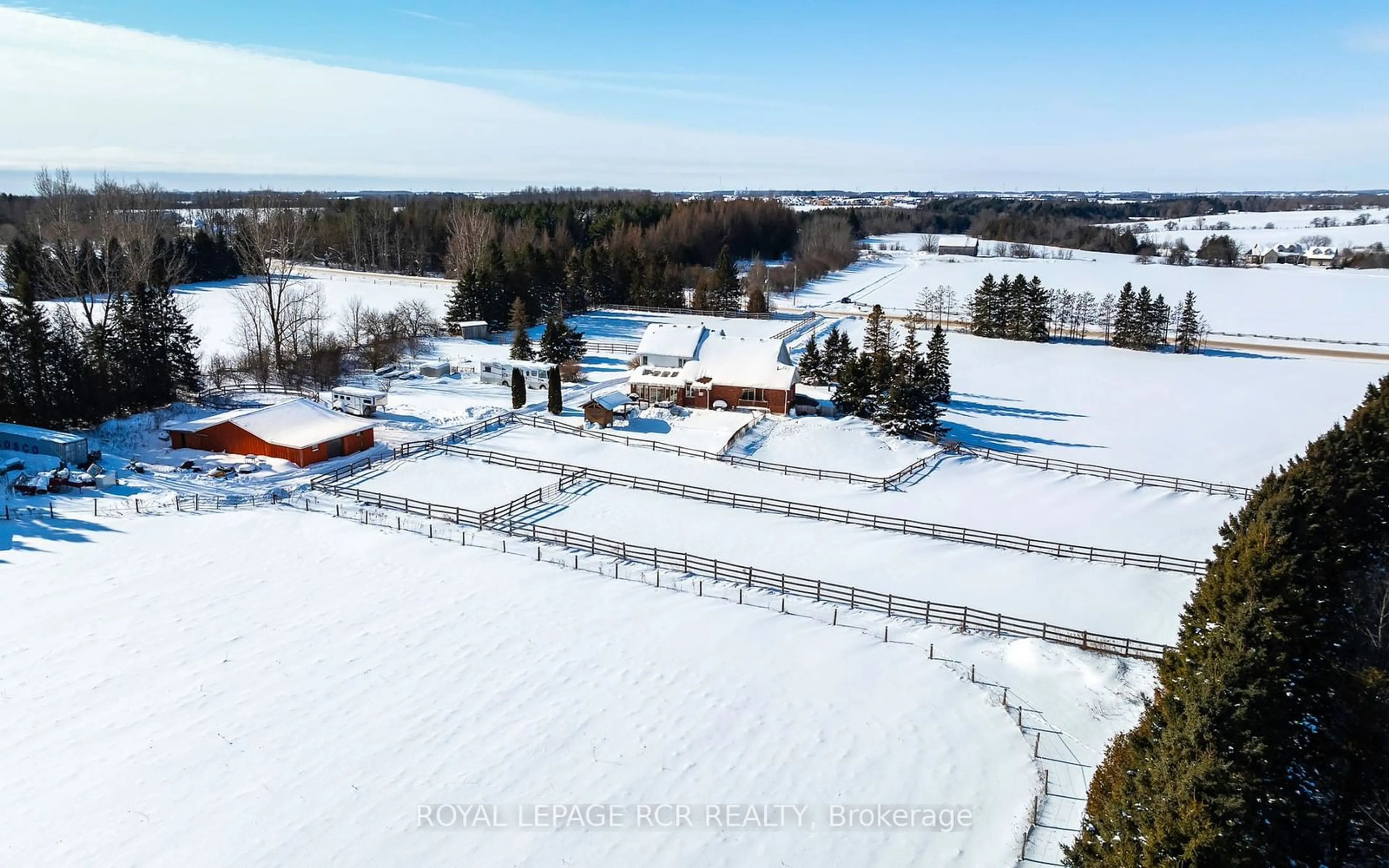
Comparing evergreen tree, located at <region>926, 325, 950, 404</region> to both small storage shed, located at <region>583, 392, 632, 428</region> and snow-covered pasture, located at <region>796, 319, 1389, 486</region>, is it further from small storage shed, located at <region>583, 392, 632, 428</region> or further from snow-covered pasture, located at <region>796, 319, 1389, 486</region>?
small storage shed, located at <region>583, 392, 632, 428</region>

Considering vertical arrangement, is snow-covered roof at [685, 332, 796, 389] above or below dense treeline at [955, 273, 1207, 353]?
below

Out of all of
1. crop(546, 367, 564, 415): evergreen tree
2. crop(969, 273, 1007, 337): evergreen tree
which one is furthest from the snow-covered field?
crop(969, 273, 1007, 337): evergreen tree

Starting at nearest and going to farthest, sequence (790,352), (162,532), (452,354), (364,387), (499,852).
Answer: (499,852) → (162,532) → (364,387) → (452,354) → (790,352)

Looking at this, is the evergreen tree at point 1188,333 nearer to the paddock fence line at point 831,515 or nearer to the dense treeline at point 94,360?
the paddock fence line at point 831,515

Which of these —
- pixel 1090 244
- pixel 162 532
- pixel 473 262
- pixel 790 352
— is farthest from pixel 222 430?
pixel 1090 244

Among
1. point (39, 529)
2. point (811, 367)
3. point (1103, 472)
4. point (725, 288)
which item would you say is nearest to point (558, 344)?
point (811, 367)

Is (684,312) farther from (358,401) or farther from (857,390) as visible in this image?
(358,401)

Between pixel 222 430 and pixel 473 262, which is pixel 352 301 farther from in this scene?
pixel 222 430
